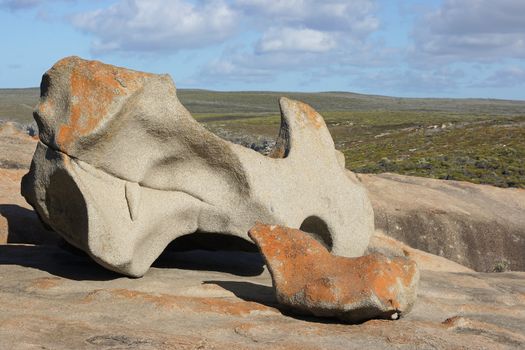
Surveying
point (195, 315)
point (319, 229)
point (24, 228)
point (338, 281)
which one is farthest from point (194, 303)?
point (24, 228)

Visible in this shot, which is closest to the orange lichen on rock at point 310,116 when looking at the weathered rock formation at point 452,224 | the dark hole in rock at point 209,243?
the dark hole in rock at point 209,243

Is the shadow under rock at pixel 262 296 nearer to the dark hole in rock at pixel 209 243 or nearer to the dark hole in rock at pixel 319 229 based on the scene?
the dark hole in rock at pixel 209 243

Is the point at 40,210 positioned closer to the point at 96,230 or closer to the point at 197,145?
the point at 96,230

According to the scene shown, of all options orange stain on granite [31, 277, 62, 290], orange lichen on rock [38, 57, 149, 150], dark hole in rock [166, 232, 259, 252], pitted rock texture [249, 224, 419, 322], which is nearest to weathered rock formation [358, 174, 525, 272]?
dark hole in rock [166, 232, 259, 252]

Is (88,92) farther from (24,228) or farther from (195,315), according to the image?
(24,228)

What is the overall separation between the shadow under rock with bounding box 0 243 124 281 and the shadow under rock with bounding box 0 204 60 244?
49.3 inches

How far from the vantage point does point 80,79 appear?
11.1 m

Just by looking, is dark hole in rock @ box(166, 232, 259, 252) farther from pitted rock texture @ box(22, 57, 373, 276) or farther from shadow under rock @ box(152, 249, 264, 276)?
pitted rock texture @ box(22, 57, 373, 276)

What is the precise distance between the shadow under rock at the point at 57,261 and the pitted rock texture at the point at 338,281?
285 cm

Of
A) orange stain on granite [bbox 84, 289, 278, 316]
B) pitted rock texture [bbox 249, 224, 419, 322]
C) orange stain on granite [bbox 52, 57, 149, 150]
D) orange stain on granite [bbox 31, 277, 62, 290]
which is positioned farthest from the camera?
orange stain on granite [bbox 31, 277, 62, 290]

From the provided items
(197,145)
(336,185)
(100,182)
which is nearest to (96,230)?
(100,182)

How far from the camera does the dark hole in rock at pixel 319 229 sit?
13.7 m

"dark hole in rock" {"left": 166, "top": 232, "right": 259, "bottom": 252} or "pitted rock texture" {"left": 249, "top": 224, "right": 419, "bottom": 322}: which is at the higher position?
"pitted rock texture" {"left": 249, "top": 224, "right": 419, "bottom": 322}

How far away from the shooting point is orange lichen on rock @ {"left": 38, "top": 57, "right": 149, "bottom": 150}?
11.0 meters
